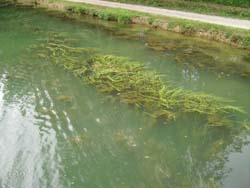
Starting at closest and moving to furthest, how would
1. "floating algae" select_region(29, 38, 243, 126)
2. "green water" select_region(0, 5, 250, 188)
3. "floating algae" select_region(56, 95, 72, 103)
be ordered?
"green water" select_region(0, 5, 250, 188)
"floating algae" select_region(29, 38, 243, 126)
"floating algae" select_region(56, 95, 72, 103)

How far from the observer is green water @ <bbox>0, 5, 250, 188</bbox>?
884 cm

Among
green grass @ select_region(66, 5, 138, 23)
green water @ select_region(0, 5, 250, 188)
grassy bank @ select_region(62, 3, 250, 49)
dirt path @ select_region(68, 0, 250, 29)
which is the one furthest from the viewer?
green grass @ select_region(66, 5, 138, 23)

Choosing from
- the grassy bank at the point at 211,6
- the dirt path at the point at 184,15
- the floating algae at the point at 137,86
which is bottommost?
the floating algae at the point at 137,86

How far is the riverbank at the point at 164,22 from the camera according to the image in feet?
59.8

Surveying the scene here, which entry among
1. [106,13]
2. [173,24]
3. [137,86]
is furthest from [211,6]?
[137,86]

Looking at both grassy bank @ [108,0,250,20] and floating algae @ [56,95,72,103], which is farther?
grassy bank @ [108,0,250,20]

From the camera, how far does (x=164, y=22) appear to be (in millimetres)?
20797

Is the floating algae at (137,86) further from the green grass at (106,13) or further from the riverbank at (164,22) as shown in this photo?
the green grass at (106,13)

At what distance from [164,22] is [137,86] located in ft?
26.7

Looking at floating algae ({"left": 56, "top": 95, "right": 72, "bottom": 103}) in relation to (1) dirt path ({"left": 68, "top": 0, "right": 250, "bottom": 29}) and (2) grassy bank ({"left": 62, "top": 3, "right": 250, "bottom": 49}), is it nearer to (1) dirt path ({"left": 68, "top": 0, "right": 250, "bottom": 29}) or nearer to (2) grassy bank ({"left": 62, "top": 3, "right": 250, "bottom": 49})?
(2) grassy bank ({"left": 62, "top": 3, "right": 250, "bottom": 49})

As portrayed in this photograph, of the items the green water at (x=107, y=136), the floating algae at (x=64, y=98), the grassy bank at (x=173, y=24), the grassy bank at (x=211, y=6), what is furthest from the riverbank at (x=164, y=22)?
the floating algae at (x=64, y=98)

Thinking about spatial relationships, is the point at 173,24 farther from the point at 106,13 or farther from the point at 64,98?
the point at 64,98

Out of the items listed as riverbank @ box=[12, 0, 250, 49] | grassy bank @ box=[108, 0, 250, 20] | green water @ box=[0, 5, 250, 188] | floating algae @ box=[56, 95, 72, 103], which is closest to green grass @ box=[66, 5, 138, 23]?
riverbank @ box=[12, 0, 250, 49]

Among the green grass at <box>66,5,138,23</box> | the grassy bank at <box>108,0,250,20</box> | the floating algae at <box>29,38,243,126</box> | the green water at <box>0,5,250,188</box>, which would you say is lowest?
the green water at <box>0,5,250,188</box>
